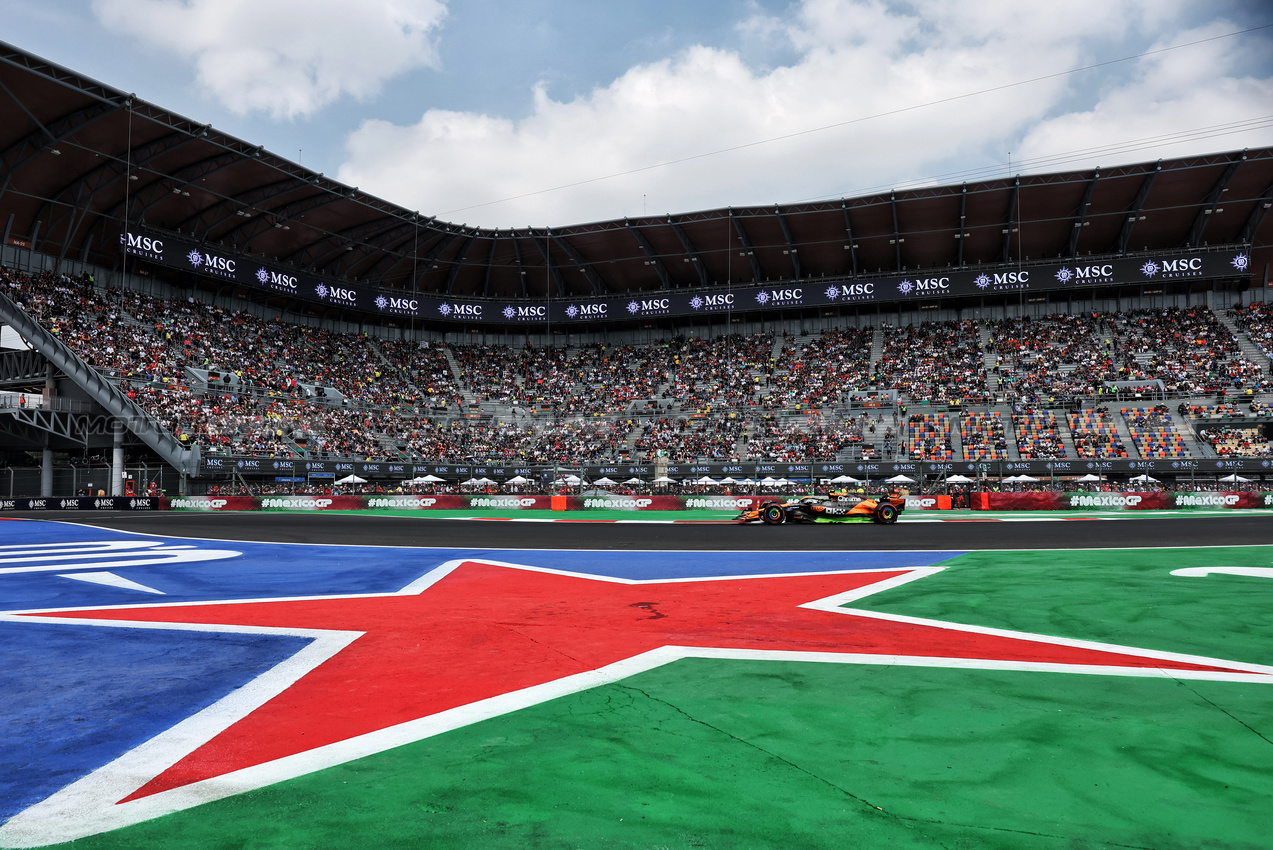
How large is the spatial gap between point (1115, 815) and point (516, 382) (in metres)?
63.1

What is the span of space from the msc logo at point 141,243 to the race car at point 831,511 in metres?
43.0

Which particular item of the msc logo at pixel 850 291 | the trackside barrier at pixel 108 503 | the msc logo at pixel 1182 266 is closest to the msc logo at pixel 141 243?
the trackside barrier at pixel 108 503

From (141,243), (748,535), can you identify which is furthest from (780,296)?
(141,243)

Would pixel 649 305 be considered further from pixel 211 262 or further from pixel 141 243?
pixel 141 243

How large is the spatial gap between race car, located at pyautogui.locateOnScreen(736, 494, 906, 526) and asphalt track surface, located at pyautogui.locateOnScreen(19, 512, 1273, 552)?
24.2 inches

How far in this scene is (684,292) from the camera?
202ft

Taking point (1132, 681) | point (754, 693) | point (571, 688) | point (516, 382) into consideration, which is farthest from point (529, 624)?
point (516, 382)

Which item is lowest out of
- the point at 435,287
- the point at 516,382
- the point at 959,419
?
the point at 959,419

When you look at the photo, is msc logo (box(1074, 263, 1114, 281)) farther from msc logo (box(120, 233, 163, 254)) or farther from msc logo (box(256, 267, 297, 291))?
msc logo (box(120, 233, 163, 254))

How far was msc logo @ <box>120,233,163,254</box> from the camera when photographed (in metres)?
44.5

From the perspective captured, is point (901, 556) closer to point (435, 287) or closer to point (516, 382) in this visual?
point (516, 382)

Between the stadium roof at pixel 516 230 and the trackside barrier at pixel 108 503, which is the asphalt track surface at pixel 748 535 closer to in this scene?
the trackside barrier at pixel 108 503

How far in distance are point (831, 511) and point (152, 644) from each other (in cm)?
2025

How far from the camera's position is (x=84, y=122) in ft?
121
